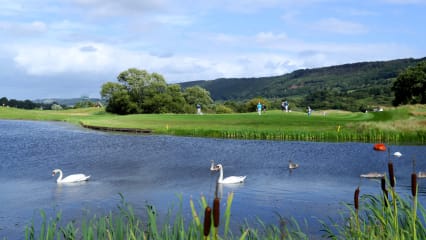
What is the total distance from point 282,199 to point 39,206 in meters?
7.63

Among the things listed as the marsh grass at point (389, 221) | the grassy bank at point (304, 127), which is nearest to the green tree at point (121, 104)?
the grassy bank at point (304, 127)

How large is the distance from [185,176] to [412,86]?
6213 cm

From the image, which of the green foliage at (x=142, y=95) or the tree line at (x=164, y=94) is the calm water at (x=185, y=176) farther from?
the green foliage at (x=142, y=95)

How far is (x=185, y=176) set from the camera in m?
22.9

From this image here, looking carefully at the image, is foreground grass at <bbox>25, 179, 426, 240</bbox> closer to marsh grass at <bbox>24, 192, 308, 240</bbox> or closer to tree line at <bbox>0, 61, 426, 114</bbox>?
marsh grass at <bbox>24, 192, 308, 240</bbox>

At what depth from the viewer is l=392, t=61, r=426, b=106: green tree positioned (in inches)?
2997

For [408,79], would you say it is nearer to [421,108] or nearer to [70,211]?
[421,108]

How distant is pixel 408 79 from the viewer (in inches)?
3095

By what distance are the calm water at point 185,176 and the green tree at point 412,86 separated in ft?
143

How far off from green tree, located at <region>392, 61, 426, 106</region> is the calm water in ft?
143

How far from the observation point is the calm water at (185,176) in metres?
16.0

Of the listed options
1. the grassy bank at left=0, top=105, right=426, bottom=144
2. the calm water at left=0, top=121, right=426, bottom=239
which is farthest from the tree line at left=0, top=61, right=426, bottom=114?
the calm water at left=0, top=121, right=426, bottom=239

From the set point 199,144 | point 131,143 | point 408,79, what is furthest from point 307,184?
point 408,79

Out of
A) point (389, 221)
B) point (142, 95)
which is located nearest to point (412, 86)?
point (142, 95)
